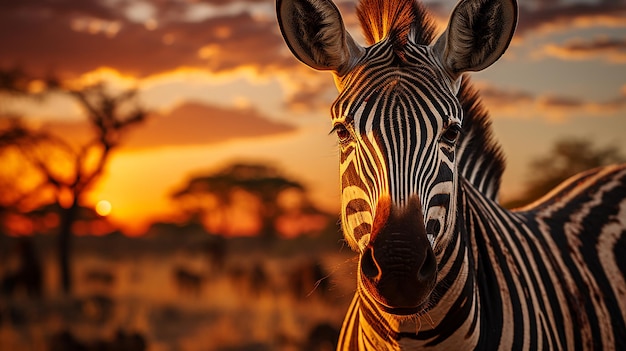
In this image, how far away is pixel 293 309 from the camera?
1502cm

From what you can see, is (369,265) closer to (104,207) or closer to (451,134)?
(451,134)

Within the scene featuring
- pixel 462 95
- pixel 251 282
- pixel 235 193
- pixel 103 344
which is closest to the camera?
pixel 462 95

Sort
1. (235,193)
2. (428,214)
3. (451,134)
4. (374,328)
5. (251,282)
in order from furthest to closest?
(235,193) → (251,282) → (374,328) → (451,134) → (428,214)

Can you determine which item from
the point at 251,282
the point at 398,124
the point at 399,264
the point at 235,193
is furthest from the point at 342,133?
the point at 235,193

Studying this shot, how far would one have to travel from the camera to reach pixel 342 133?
2672 millimetres

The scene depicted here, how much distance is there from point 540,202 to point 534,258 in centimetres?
124

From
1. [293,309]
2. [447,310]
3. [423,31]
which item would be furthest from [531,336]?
[293,309]

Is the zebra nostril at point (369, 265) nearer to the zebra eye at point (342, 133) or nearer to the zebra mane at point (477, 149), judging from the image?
the zebra eye at point (342, 133)

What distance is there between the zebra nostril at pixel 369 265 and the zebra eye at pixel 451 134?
2.00 feet

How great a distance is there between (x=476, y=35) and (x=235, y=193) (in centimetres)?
3352

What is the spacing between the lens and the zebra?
2.33 metres

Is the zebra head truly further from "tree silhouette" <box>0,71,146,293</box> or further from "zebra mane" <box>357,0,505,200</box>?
"tree silhouette" <box>0,71,146,293</box>

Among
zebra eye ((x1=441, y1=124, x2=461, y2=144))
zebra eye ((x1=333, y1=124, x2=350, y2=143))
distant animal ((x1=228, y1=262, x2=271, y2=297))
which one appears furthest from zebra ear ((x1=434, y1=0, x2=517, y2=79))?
distant animal ((x1=228, y1=262, x2=271, y2=297))

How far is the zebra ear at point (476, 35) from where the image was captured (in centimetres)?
272
